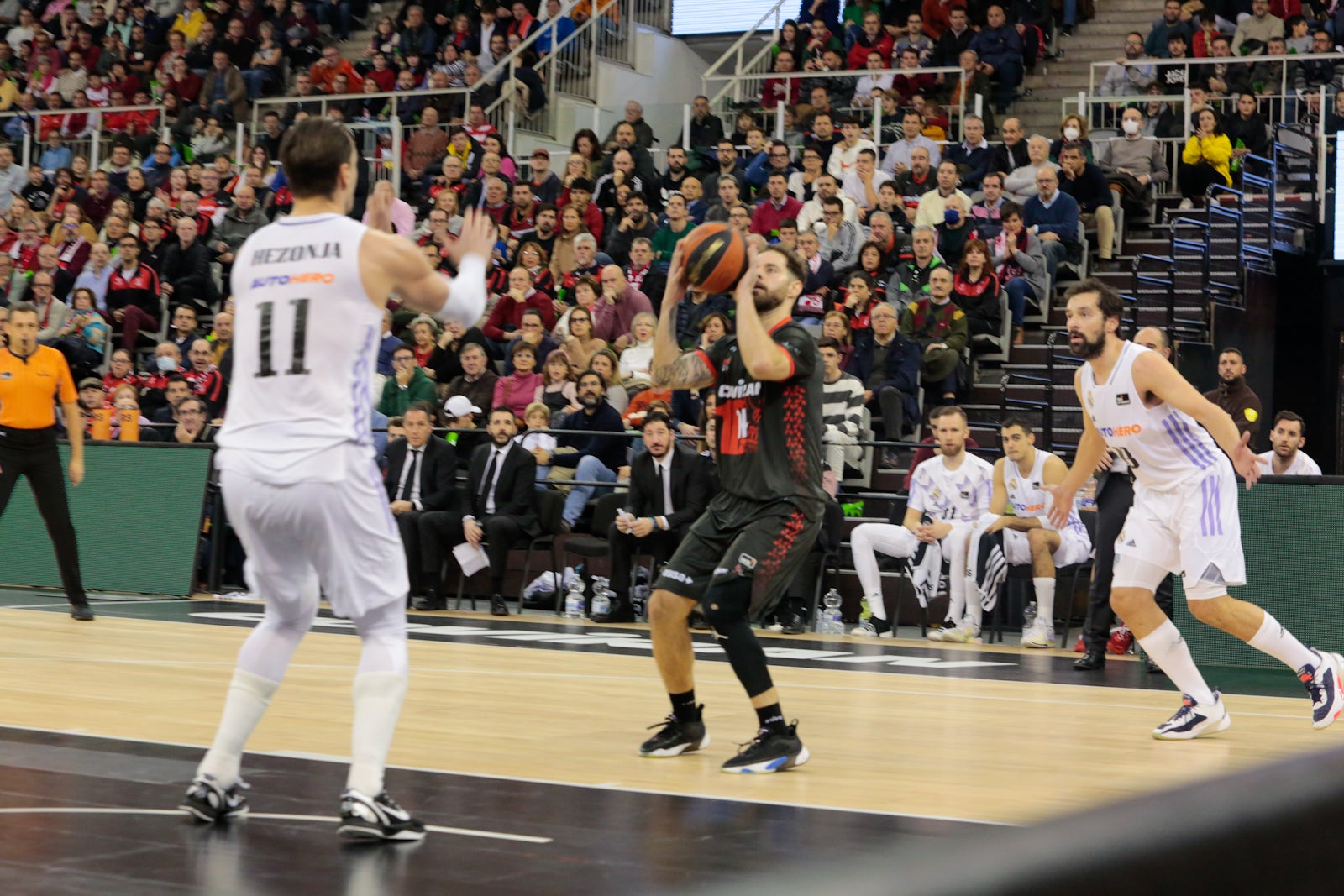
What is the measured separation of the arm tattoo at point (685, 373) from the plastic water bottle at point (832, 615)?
6.68 metres

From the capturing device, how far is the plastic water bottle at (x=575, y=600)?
1360 cm

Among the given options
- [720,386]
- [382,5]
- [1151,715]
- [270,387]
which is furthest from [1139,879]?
[382,5]

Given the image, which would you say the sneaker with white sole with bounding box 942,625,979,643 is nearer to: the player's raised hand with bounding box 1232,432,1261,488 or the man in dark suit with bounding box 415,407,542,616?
the man in dark suit with bounding box 415,407,542,616

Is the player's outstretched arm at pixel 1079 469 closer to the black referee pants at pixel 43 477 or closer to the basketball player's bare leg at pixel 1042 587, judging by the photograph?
the basketball player's bare leg at pixel 1042 587

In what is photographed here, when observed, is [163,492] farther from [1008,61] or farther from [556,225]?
[1008,61]

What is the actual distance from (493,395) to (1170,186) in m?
8.07

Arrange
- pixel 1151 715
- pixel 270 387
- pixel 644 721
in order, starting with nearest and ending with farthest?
1. pixel 270 387
2. pixel 644 721
3. pixel 1151 715

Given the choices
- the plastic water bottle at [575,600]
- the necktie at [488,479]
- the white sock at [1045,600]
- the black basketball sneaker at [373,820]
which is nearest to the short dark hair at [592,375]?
the necktie at [488,479]

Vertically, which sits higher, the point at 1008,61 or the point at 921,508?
the point at 1008,61

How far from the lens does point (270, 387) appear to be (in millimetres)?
4605

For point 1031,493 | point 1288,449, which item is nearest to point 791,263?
point 1031,493

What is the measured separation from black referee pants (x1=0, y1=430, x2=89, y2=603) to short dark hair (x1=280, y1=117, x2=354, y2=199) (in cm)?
747

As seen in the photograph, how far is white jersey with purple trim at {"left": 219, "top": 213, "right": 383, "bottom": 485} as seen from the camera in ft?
14.9

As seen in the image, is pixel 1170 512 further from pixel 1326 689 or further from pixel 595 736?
pixel 595 736
